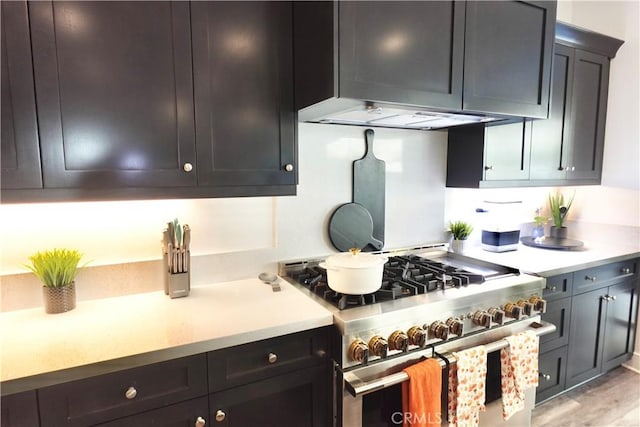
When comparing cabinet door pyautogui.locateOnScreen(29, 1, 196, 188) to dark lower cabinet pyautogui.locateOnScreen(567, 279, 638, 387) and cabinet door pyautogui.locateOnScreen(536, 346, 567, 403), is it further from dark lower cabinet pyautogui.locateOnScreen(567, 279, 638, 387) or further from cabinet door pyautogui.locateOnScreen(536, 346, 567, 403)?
dark lower cabinet pyautogui.locateOnScreen(567, 279, 638, 387)

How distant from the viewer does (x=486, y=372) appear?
5.46 feet

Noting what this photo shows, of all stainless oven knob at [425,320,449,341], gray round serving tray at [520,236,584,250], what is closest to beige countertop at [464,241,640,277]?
gray round serving tray at [520,236,584,250]

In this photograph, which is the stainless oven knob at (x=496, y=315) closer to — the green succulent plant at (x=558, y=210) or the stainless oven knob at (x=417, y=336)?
the stainless oven knob at (x=417, y=336)

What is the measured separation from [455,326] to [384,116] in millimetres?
1021

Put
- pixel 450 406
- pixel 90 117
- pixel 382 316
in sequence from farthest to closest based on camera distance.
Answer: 1. pixel 450 406
2. pixel 382 316
3. pixel 90 117

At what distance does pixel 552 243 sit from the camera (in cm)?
264

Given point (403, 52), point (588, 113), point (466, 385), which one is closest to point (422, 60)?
point (403, 52)

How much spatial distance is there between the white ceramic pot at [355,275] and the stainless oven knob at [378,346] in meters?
0.19

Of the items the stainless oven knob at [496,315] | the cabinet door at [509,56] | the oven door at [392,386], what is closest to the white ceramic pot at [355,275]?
the oven door at [392,386]

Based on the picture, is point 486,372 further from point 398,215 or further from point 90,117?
point 90,117

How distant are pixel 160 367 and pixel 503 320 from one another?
150cm

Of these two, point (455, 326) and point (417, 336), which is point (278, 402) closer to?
point (417, 336)

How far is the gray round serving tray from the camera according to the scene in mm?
2549

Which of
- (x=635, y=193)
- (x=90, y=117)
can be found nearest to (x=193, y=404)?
(x=90, y=117)
